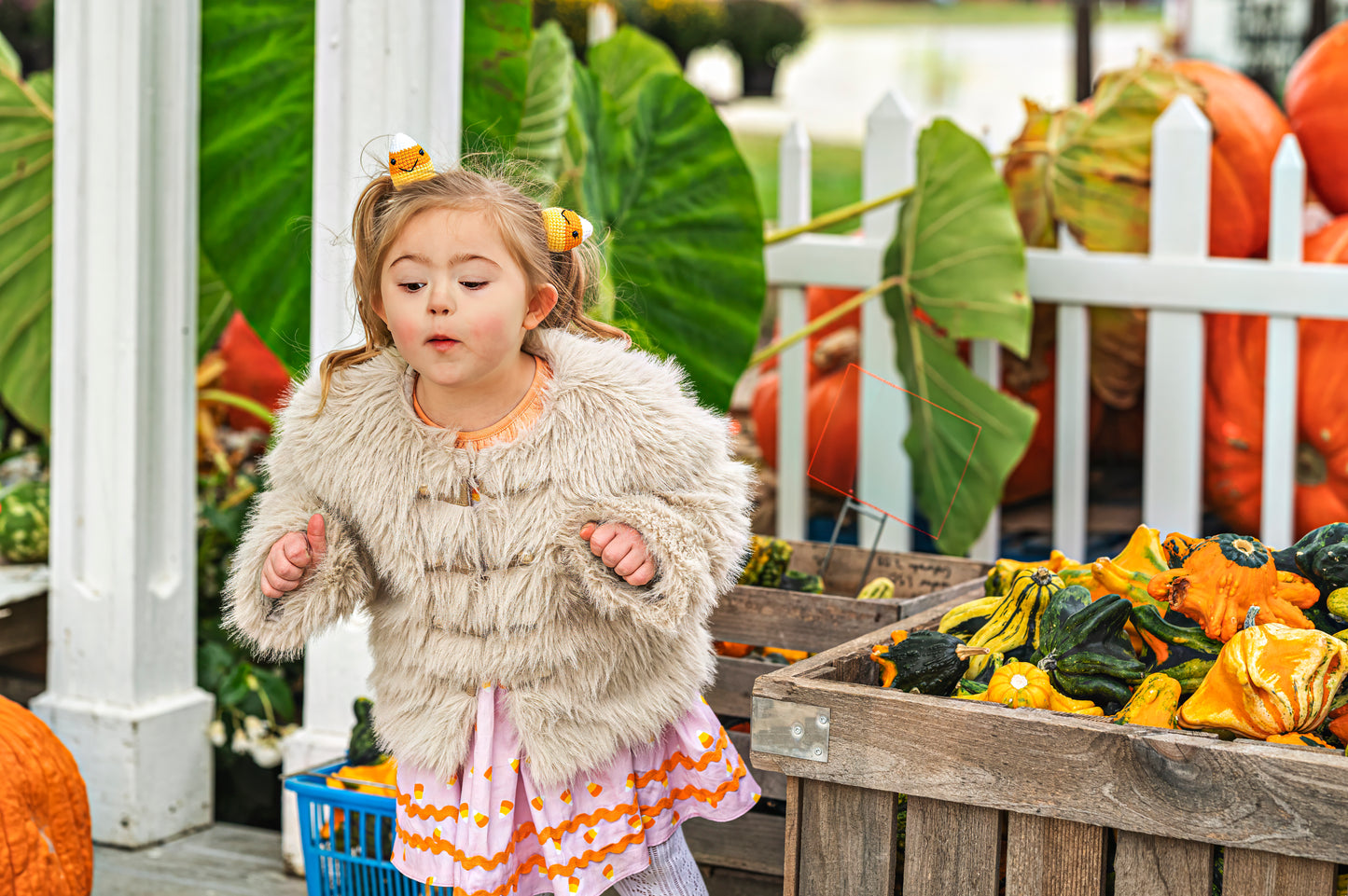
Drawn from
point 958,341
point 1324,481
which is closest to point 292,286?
point 958,341

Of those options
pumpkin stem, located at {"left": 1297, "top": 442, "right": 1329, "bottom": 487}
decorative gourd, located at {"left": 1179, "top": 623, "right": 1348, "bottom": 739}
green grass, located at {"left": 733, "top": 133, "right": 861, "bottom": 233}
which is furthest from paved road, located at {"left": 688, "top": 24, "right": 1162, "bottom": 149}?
decorative gourd, located at {"left": 1179, "top": 623, "right": 1348, "bottom": 739}

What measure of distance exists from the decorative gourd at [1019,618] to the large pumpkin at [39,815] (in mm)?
1418

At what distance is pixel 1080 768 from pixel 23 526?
2438 mm

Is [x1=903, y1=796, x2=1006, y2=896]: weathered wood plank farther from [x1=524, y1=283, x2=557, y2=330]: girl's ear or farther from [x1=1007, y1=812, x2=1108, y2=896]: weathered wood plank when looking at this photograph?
[x1=524, y1=283, x2=557, y2=330]: girl's ear

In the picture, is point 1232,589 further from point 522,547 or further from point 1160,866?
point 522,547

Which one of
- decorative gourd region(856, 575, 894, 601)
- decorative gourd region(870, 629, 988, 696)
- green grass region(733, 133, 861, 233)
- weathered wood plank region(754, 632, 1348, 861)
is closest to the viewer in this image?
weathered wood plank region(754, 632, 1348, 861)

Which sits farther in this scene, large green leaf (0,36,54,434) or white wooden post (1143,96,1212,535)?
large green leaf (0,36,54,434)

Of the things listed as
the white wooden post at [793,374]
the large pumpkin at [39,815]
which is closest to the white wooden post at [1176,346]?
the white wooden post at [793,374]

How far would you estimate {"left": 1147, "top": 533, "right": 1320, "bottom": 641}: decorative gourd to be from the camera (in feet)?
5.52

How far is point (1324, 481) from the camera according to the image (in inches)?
116

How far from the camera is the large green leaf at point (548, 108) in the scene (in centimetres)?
273

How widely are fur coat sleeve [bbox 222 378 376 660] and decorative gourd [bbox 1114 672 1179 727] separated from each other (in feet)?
3.01

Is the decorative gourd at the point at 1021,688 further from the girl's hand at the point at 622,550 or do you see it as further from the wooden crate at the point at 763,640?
the girl's hand at the point at 622,550

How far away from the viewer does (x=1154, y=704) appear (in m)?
1.63
